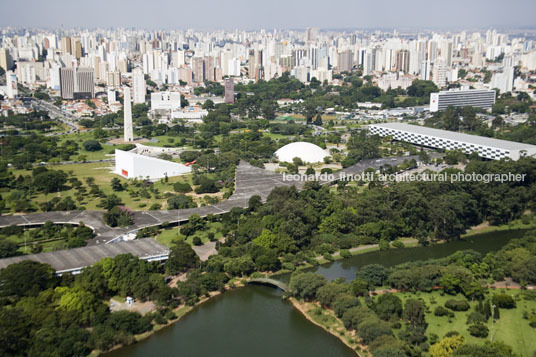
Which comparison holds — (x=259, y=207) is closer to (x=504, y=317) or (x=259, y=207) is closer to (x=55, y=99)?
(x=504, y=317)

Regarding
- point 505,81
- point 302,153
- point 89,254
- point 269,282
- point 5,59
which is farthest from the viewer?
point 5,59

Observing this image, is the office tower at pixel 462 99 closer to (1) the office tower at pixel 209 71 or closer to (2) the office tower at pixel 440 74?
(2) the office tower at pixel 440 74

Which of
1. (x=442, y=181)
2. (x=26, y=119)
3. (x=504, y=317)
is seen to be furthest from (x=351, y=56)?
(x=504, y=317)

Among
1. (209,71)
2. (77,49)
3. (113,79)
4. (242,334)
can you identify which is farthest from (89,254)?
(77,49)

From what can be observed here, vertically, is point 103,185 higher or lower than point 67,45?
lower

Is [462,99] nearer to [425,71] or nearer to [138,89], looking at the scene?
[425,71]

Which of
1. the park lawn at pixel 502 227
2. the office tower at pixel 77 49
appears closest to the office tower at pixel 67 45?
the office tower at pixel 77 49

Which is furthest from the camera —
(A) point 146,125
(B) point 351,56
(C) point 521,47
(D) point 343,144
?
(C) point 521,47
